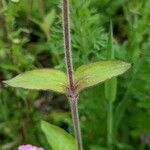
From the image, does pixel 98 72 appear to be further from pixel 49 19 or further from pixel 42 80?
pixel 49 19

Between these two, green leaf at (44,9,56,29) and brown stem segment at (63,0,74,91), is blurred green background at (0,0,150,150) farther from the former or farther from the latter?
brown stem segment at (63,0,74,91)

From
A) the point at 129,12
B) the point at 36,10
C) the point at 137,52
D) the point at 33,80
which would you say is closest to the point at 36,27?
the point at 36,10

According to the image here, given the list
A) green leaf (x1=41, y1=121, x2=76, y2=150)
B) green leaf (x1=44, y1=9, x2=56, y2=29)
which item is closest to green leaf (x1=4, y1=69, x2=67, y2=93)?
green leaf (x1=41, y1=121, x2=76, y2=150)

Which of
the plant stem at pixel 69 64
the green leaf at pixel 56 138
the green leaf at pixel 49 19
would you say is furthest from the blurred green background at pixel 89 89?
the plant stem at pixel 69 64

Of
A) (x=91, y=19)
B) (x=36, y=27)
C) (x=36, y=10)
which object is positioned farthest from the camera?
(x=36, y=27)

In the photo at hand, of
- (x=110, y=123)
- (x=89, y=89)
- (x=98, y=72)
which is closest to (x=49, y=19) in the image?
(x=89, y=89)

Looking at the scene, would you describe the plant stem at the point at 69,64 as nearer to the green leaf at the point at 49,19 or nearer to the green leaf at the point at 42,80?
the green leaf at the point at 42,80

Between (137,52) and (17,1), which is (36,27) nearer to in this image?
(17,1)
